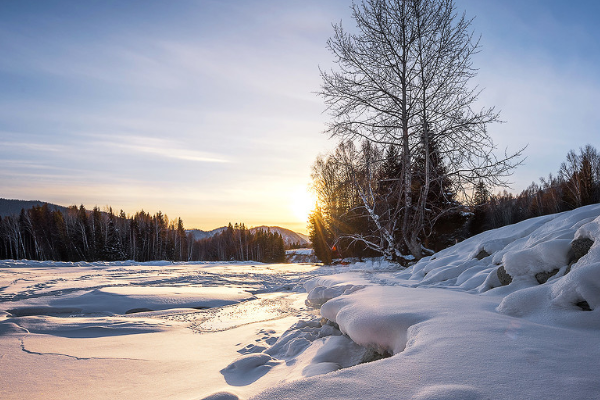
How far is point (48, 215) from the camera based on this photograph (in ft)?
125

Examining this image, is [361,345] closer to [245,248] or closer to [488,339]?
[488,339]

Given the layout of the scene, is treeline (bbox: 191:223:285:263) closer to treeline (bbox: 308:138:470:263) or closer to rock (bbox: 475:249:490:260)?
treeline (bbox: 308:138:470:263)

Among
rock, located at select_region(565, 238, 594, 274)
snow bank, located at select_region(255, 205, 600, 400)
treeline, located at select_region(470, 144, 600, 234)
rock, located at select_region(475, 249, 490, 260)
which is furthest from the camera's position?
treeline, located at select_region(470, 144, 600, 234)

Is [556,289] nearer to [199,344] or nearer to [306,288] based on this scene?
[199,344]

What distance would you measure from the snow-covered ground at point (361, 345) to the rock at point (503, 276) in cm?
2

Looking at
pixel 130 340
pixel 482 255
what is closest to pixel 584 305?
pixel 482 255

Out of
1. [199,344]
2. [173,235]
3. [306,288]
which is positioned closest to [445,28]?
[306,288]

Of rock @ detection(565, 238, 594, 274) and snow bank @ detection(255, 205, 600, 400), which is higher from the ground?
rock @ detection(565, 238, 594, 274)

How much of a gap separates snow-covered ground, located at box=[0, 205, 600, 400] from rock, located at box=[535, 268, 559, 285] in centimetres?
1

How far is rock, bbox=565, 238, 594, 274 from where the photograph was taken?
8.17 ft

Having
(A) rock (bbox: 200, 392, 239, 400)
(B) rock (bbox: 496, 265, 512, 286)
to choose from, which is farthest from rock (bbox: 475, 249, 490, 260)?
(A) rock (bbox: 200, 392, 239, 400)

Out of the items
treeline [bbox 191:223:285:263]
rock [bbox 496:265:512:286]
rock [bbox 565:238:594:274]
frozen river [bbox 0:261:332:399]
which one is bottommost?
treeline [bbox 191:223:285:263]

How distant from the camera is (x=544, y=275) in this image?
107 inches

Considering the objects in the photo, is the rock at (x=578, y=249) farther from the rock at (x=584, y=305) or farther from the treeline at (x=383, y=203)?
the treeline at (x=383, y=203)
